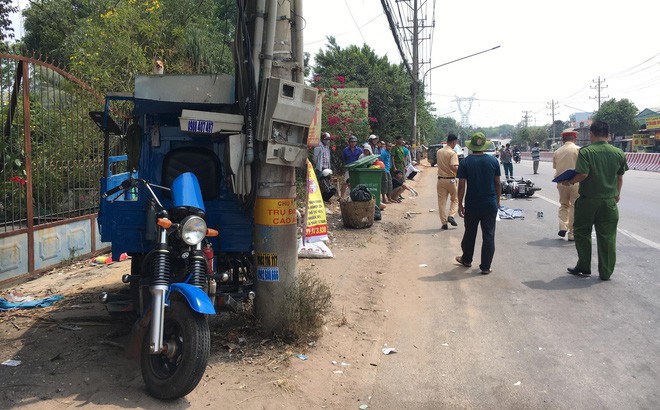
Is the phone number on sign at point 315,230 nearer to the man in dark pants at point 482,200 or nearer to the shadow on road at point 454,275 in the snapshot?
the shadow on road at point 454,275

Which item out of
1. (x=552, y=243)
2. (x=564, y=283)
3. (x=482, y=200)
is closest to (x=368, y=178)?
(x=552, y=243)

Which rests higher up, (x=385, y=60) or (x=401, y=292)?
(x=385, y=60)

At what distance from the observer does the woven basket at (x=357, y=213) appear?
10.4 m

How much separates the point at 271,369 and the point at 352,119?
14537 millimetres

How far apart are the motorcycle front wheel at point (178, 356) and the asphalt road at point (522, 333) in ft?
4.19

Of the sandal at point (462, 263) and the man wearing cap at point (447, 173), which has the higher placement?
the man wearing cap at point (447, 173)

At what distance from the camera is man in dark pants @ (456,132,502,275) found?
24.0ft

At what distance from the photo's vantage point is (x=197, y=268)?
149 inches

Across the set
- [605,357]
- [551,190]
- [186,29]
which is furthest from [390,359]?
[551,190]

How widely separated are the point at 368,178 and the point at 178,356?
8.23m

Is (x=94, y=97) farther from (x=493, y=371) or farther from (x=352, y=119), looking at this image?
(x=352, y=119)

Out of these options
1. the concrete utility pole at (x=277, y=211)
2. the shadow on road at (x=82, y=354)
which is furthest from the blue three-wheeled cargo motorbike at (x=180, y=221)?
the shadow on road at (x=82, y=354)

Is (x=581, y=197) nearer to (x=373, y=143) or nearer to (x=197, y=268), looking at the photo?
(x=197, y=268)

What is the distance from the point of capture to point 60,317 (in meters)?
5.33
